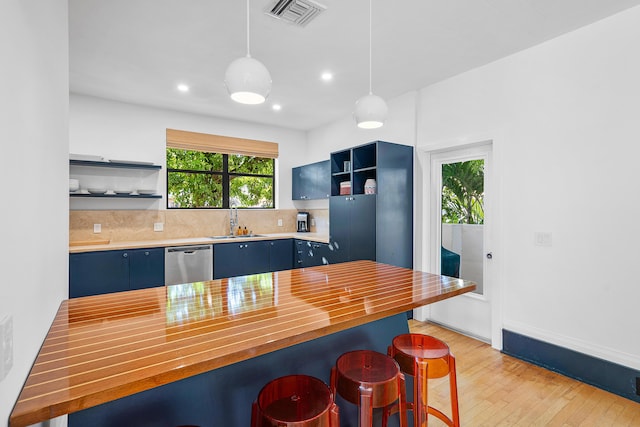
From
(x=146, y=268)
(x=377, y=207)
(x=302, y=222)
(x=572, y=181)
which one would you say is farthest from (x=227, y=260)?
(x=572, y=181)

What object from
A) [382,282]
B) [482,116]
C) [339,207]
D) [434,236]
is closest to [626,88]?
[482,116]

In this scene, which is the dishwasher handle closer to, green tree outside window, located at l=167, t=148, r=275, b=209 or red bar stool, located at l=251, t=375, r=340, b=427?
green tree outside window, located at l=167, t=148, r=275, b=209

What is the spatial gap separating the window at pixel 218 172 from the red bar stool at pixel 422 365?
162 inches

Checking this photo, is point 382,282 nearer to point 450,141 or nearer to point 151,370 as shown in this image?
point 151,370

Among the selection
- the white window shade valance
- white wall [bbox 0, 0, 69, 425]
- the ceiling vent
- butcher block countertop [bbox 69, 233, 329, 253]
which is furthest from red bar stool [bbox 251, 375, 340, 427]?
the white window shade valance

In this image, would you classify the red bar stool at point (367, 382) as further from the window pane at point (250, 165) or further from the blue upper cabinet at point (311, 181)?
the window pane at point (250, 165)

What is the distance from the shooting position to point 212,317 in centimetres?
121

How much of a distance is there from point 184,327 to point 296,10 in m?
2.26

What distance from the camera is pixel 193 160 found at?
201 inches

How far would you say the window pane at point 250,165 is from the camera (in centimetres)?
534

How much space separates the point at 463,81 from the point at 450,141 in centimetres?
63

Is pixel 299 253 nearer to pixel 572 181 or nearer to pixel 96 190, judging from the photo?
pixel 96 190

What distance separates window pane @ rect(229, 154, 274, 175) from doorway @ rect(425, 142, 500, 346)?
297cm

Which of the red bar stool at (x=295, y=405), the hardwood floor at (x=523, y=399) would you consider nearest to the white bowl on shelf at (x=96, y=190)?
the red bar stool at (x=295, y=405)
